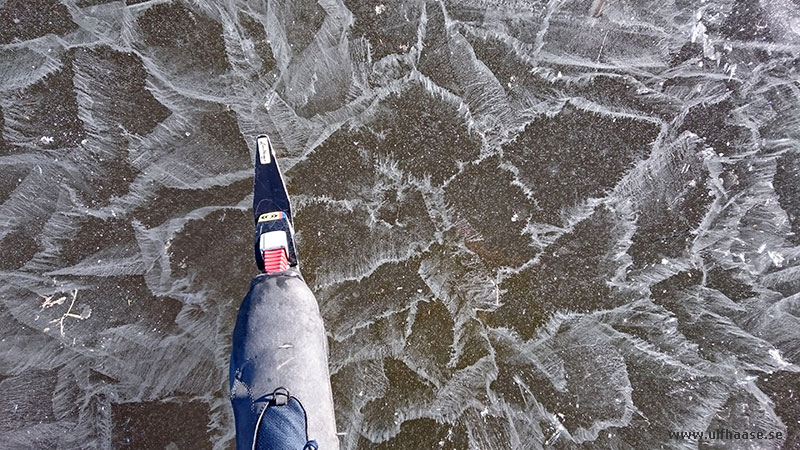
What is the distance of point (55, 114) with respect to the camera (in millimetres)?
1489

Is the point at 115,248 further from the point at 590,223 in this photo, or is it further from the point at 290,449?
the point at 590,223

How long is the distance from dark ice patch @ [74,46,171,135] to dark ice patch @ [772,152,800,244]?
1.88 metres

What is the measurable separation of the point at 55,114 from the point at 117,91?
206mm

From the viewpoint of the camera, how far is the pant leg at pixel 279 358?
4.06ft

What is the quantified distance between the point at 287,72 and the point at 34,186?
850mm

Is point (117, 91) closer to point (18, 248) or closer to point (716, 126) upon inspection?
point (18, 248)

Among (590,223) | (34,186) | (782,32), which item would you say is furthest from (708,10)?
(34,186)

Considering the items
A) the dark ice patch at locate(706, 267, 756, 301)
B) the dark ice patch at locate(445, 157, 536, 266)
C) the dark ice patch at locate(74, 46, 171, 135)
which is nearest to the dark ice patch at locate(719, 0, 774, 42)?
the dark ice patch at locate(706, 267, 756, 301)

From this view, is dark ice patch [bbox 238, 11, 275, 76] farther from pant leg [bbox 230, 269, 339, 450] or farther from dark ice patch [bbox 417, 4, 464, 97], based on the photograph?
pant leg [bbox 230, 269, 339, 450]

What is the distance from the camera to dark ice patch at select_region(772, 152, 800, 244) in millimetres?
1468

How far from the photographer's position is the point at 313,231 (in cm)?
147

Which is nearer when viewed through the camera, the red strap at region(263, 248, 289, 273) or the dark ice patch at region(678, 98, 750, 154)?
the red strap at region(263, 248, 289, 273)

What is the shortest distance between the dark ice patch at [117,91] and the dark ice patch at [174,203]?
0.22 metres

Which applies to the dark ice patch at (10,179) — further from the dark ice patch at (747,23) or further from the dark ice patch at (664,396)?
the dark ice patch at (747,23)
